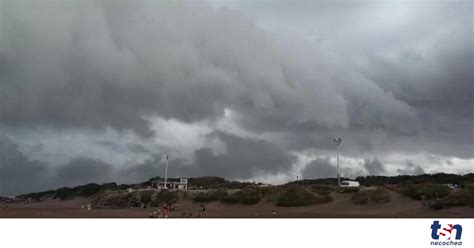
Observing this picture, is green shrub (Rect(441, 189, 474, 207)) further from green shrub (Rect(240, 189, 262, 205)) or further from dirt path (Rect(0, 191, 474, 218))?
green shrub (Rect(240, 189, 262, 205))

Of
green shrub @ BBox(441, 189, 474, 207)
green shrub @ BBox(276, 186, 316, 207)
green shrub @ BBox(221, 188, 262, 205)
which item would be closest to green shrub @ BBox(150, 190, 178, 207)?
green shrub @ BBox(221, 188, 262, 205)

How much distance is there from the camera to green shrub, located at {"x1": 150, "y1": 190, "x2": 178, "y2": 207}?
47906 mm

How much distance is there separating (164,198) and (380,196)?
78.1 feet

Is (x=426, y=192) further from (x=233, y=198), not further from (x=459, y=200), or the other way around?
(x=233, y=198)

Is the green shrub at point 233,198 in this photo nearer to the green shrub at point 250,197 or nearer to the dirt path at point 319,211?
the green shrub at point 250,197

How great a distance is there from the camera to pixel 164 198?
163 ft

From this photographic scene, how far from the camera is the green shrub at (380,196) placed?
34.6 meters

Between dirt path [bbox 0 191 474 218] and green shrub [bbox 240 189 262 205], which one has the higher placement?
green shrub [bbox 240 189 262 205]

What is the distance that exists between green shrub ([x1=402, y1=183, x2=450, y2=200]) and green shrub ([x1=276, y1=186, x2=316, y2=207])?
7.37 metres

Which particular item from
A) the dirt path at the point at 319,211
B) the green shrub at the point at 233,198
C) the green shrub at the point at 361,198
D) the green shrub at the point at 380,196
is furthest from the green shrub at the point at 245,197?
the green shrub at the point at 380,196
